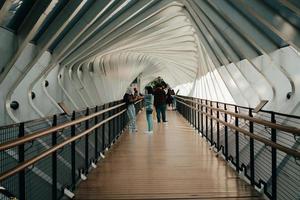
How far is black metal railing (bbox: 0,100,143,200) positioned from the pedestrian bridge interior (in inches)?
0.7

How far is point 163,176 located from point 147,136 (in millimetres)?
6090

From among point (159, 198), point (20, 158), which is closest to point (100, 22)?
point (159, 198)

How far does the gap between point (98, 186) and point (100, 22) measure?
25.2 ft

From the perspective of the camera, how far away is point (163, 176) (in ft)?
20.9

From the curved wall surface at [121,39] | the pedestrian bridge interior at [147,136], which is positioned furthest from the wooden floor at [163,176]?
the curved wall surface at [121,39]

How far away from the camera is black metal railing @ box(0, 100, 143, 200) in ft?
11.8

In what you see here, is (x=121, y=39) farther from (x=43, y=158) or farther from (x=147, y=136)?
(x=43, y=158)

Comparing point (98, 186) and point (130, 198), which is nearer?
point (130, 198)

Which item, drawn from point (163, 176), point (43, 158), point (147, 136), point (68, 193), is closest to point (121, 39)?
point (147, 136)

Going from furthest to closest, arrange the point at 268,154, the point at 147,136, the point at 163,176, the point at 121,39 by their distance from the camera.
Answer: the point at 121,39, the point at 147,136, the point at 163,176, the point at 268,154

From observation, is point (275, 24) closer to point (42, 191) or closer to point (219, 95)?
point (42, 191)

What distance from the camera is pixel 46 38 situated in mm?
10711

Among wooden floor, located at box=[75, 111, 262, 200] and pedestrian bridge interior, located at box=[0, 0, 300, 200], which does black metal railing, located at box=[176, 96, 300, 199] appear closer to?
pedestrian bridge interior, located at box=[0, 0, 300, 200]

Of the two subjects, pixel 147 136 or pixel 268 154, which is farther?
pixel 147 136
